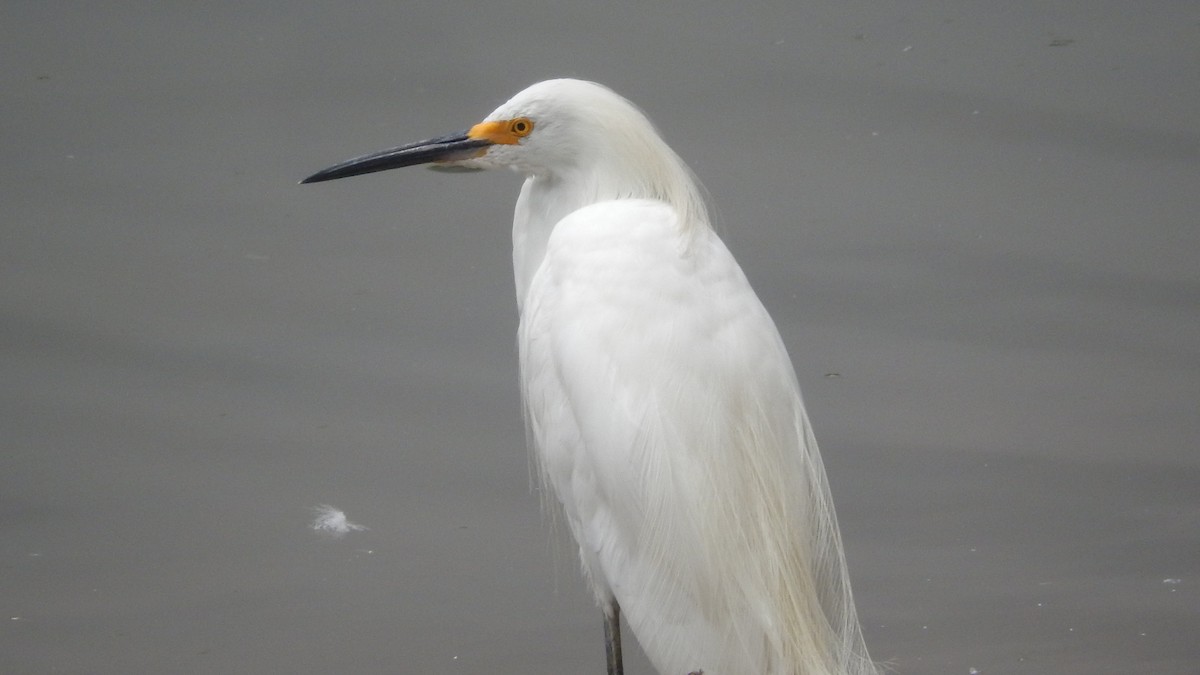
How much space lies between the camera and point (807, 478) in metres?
1.77

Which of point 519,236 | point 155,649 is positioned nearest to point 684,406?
point 519,236

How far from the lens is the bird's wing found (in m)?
1.63

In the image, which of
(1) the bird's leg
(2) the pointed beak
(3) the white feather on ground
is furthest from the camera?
(3) the white feather on ground

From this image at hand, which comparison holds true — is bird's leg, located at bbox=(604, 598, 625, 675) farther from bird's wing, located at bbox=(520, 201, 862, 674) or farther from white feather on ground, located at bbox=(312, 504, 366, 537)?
white feather on ground, located at bbox=(312, 504, 366, 537)

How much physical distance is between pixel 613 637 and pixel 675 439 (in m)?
0.29

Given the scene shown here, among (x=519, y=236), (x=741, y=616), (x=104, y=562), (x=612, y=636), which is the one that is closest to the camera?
(x=741, y=616)

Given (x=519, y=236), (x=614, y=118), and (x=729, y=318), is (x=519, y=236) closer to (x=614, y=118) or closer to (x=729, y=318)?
(x=614, y=118)

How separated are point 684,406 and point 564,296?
20 cm

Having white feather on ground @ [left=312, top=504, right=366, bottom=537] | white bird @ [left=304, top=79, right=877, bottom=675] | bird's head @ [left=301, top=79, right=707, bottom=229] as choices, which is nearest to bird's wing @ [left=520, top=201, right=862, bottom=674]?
white bird @ [left=304, top=79, right=877, bottom=675]

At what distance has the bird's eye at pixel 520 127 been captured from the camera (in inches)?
72.6

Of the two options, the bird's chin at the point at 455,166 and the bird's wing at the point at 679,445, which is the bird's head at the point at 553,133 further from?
the bird's wing at the point at 679,445

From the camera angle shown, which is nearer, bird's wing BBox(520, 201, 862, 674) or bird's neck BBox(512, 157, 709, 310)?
bird's wing BBox(520, 201, 862, 674)

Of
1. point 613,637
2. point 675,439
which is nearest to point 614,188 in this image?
point 675,439

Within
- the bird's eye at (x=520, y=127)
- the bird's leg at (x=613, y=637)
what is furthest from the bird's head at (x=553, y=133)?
the bird's leg at (x=613, y=637)
